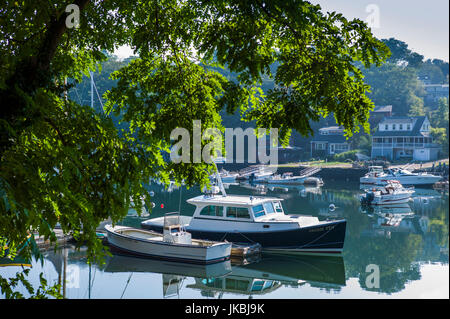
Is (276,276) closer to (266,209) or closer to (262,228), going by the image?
(262,228)

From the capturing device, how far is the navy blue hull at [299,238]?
18.5 metres

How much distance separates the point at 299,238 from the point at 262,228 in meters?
1.41

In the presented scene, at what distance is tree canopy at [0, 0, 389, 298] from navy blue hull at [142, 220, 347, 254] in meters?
12.9

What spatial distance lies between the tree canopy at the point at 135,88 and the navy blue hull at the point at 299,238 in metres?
12.9

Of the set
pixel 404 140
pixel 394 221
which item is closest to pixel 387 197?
pixel 394 221

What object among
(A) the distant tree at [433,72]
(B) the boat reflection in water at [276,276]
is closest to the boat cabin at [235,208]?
(B) the boat reflection in water at [276,276]

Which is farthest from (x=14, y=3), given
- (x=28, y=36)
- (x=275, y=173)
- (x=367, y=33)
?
(x=275, y=173)

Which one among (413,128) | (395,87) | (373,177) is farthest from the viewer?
(395,87)

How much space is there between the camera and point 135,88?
5.90m

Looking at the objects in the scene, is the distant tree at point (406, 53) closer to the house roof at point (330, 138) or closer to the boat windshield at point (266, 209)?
the house roof at point (330, 138)

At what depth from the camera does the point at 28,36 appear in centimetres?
493
